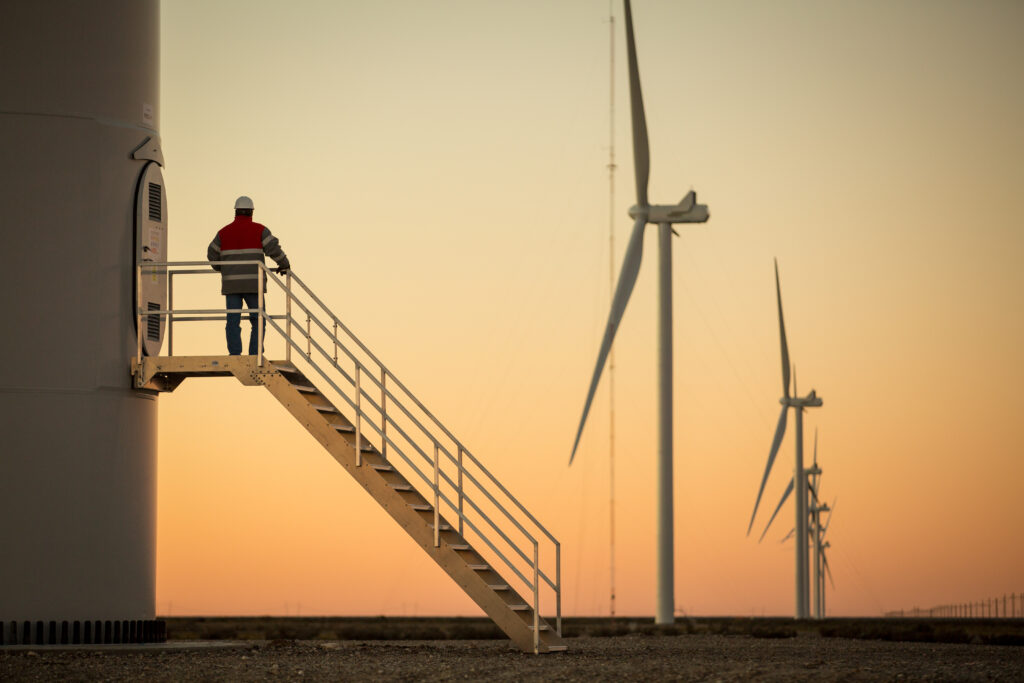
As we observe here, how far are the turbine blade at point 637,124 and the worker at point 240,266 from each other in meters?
25.4

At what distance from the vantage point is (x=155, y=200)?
2986cm

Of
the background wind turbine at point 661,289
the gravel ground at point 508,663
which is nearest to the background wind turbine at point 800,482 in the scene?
the background wind turbine at point 661,289

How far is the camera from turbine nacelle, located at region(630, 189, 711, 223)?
52094 mm

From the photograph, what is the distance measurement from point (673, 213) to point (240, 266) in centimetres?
2657

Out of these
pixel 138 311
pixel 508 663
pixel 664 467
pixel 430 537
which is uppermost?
pixel 138 311

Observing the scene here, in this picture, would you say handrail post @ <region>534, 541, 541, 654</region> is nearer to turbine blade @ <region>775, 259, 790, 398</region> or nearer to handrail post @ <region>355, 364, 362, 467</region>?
handrail post @ <region>355, 364, 362, 467</region>

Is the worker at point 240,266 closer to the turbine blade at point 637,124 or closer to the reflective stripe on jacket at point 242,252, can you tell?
the reflective stripe on jacket at point 242,252

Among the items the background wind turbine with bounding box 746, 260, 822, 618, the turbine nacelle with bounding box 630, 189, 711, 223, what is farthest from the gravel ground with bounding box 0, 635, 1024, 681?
the background wind turbine with bounding box 746, 260, 822, 618

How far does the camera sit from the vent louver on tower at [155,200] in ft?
97.5

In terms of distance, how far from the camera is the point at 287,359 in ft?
91.2

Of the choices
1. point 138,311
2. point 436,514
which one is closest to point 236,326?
point 138,311

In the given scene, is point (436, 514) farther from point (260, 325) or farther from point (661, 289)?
point (661, 289)

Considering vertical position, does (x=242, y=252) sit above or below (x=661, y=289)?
below

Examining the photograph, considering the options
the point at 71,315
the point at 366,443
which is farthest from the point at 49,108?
the point at 366,443
